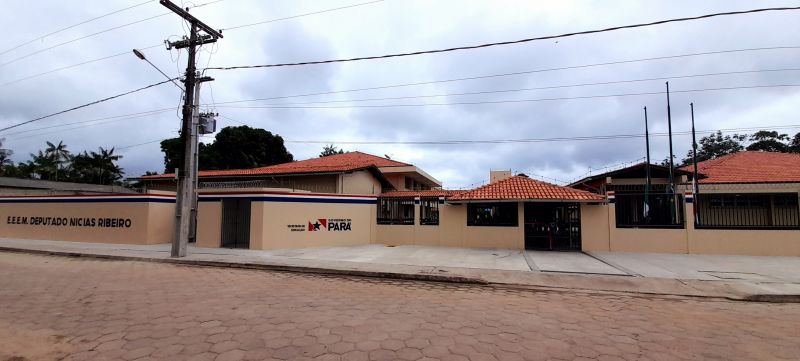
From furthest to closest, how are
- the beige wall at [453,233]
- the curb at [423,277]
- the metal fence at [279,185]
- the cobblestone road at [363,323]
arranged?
the metal fence at [279,185] → the beige wall at [453,233] → the curb at [423,277] → the cobblestone road at [363,323]

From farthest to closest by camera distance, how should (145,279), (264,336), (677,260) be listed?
1. (677,260)
2. (145,279)
3. (264,336)

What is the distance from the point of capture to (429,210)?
1716cm

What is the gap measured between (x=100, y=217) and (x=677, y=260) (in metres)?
22.5

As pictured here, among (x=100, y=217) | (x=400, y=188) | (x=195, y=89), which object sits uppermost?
(x=195, y=89)

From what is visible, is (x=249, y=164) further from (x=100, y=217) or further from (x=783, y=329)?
(x=783, y=329)

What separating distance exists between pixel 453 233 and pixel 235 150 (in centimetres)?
2819

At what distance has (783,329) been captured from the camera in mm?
5703

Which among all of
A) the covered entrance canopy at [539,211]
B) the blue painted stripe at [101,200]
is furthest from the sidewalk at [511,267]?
the blue painted stripe at [101,200]

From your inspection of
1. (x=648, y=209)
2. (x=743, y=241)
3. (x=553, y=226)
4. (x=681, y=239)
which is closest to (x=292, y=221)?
(x=553, y=226)

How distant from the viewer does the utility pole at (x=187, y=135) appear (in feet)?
43.8

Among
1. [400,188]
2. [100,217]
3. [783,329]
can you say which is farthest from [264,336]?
[400,188]

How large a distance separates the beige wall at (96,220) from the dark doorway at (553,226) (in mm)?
15317

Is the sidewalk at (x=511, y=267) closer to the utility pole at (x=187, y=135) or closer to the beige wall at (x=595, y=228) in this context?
the utility pole at (x=187, y=135)

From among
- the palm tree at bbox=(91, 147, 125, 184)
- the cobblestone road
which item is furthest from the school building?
the palm tree at bbox=(91, 147, 125, 184)
